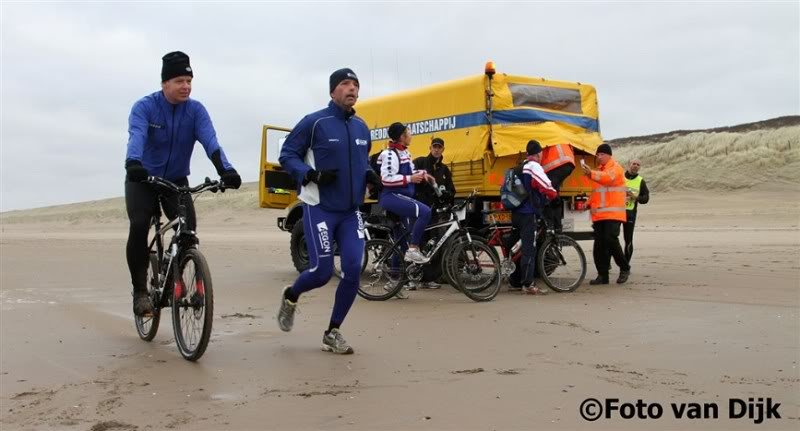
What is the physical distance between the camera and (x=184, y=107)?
6.33m

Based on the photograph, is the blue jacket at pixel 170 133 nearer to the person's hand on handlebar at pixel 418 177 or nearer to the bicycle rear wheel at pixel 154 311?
the bicycle rear wheel at pixel 154 311

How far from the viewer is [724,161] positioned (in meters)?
33.0

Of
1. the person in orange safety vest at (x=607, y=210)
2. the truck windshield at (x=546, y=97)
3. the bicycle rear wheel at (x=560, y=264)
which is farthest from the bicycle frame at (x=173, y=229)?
the truck windshield at (x=546, y=97)

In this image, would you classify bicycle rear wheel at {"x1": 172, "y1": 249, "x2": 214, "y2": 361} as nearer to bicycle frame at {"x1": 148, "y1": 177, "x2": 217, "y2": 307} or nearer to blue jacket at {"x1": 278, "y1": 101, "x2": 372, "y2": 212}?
bicycle frame at {"x1": 148, "y1": 177, "x2": 217, "y2": 307}

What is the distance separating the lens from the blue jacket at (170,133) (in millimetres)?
6219

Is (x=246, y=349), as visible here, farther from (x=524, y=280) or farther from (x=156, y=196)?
(x=524, y=280)

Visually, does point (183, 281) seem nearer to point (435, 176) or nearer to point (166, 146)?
point (166, 146)

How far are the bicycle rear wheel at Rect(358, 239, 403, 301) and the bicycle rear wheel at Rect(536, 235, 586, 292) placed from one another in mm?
1811

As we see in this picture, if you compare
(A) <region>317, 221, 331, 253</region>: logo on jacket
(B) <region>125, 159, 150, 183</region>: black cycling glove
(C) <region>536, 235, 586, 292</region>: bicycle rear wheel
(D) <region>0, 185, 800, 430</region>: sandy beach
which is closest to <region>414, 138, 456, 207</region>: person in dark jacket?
(D) <region>0, 185, 800, 430</region>: sandy beach

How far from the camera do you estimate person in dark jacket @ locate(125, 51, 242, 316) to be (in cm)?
615

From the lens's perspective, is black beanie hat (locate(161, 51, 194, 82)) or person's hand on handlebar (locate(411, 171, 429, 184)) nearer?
black beanie hat (locate(161, 51, 194, 82))

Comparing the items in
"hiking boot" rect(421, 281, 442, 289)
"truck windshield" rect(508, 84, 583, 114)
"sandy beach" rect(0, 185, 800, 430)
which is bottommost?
"sandy beach" rect(0, 185, 800, 430)

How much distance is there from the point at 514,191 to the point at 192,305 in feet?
16.4

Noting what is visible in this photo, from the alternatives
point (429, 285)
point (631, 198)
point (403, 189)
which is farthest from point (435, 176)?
point (631, 198)
